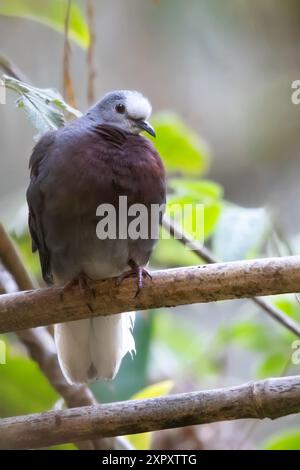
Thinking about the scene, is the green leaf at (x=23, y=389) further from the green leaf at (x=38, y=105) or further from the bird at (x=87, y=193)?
the green leaf at (x=38, y=105)

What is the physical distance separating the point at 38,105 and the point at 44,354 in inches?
33.5

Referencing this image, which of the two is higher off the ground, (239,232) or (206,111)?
(206,111)

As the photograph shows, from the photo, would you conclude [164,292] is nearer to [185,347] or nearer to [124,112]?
[124,112]

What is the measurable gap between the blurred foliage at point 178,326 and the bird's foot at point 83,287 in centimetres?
35

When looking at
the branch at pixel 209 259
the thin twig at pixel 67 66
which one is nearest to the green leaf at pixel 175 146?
the thin twig at pixel 67 66

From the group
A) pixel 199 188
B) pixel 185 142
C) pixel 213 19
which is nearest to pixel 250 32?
pixel 213 19

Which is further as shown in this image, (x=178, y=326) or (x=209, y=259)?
(x=178, y=326)

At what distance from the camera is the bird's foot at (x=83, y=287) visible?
1796mm

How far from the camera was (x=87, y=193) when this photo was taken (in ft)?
6.24

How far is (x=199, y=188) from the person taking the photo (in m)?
2.18

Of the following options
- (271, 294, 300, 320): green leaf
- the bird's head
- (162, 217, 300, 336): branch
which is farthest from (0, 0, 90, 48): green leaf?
(271, 294, 300, 320): green leaf

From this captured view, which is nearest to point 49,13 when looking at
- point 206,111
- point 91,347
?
point 91,347
